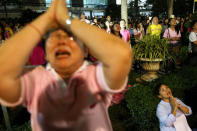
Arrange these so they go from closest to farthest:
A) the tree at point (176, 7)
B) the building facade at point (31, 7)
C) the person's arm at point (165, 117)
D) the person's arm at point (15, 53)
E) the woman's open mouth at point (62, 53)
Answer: the person's arm at point (15, 53), the woman's open mouth at point (62, 53), the person's arm at point (165, 117), the building facade at point (31, 7), the tree at point (176, 7)

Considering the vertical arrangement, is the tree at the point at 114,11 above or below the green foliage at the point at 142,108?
above

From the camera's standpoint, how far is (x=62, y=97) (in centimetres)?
95

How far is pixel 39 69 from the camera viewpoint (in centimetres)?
102

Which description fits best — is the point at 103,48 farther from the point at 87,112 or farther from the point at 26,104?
the point at 26,104

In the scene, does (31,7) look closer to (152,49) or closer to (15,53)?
(152,49)

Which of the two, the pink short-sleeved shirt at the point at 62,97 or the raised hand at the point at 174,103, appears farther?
the raised hand at the point at 174,103

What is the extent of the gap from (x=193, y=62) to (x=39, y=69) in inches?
200

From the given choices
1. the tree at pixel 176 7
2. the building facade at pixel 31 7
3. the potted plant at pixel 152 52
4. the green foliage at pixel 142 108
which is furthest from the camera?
the tree at pixel 176 7

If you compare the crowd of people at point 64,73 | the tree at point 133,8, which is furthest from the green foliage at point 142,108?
the tree at point 133,8

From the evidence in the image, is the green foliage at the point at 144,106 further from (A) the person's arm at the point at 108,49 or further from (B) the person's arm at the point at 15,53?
(B) the person's arm at the point at 15,53

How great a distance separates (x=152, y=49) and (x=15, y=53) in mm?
3985

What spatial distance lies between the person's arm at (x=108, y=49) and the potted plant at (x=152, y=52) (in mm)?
3732

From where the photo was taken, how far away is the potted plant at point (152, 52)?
4.42m

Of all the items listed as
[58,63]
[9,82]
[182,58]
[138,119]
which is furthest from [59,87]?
[182,58]
